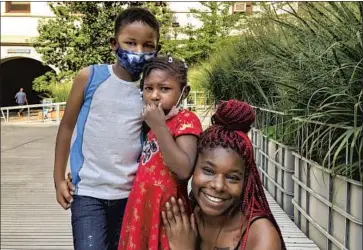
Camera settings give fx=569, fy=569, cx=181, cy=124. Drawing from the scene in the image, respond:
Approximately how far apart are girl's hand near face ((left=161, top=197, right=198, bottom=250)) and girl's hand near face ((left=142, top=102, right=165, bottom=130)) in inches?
10.6

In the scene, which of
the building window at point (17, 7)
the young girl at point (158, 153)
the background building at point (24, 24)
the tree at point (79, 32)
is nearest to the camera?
the young girl at point (158, 153)

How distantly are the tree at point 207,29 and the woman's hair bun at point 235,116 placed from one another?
751 inches

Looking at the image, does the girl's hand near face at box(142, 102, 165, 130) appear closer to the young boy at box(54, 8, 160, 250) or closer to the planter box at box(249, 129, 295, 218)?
the young boy at box(54, 8, 160, 250)

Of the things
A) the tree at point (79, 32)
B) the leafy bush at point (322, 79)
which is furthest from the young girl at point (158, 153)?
the tree at point (79, 32)

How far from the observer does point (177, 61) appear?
207 cm

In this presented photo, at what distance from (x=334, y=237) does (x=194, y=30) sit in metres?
20.0

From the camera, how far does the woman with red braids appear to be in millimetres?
1859

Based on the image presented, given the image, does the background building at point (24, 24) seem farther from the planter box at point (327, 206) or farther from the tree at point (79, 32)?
the planter box at point (327, 206)

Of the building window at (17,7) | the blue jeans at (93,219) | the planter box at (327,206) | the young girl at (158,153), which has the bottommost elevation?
the planter box at (327,206)

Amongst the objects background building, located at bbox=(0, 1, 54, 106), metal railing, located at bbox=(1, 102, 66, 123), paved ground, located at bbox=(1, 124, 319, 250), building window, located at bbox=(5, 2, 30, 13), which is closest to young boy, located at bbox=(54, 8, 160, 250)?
paved ground, located at bbox=(1, 124, 319, 250)

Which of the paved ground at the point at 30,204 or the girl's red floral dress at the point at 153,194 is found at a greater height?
the girl's red floral dress at the point at 153,194

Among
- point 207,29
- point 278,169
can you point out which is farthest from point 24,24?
point 278,169

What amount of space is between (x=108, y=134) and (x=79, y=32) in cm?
2152

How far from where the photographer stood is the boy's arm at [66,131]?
7.62 ft
